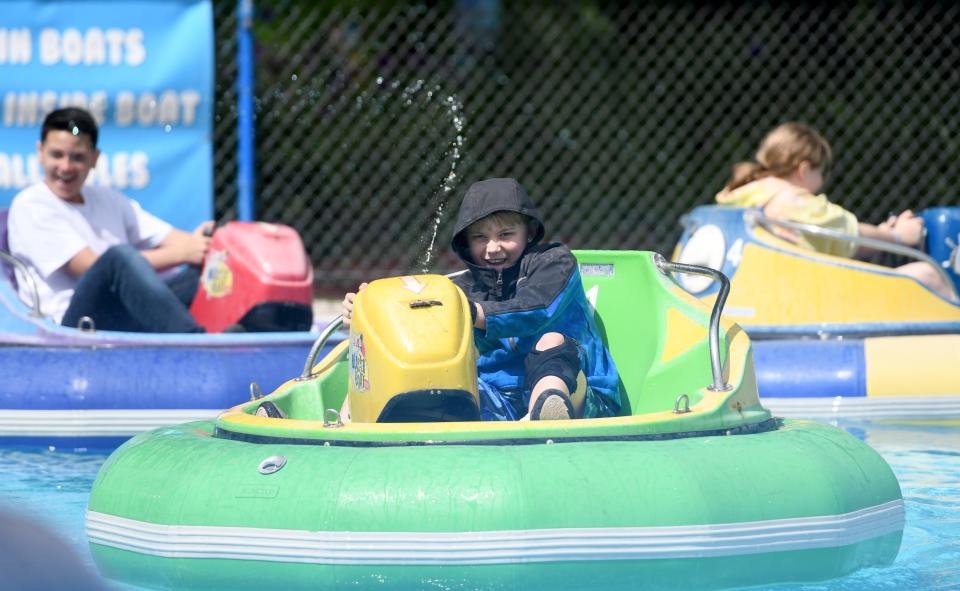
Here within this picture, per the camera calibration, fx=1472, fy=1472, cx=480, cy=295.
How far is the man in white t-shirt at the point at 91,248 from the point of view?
5.91 m

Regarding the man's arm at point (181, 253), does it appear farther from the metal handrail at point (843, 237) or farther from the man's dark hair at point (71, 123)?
the metal handrail at point (843, 237)

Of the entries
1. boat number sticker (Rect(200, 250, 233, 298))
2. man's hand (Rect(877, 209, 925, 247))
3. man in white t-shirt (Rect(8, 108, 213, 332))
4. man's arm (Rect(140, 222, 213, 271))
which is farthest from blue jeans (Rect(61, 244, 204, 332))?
man's hand (Rect(877, 209, 925, 247))

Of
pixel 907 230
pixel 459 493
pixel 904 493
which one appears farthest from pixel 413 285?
pixel 907 230

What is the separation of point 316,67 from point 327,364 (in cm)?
451

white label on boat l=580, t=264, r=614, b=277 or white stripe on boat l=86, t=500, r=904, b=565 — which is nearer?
white stripe on boat l=86, t=500, r=904, b=565

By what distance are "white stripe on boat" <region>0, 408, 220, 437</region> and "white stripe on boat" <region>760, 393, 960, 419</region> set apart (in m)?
2.14

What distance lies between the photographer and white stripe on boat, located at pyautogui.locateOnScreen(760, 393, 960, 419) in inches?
221

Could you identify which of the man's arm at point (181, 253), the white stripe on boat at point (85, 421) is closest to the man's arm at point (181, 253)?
the man's arm at point (181, 253)

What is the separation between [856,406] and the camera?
221 inches

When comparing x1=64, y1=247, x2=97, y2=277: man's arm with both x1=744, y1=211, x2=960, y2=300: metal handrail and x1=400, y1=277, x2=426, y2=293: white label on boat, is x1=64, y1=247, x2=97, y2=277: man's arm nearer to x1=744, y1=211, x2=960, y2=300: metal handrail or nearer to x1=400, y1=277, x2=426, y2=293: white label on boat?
x1=400, y1=277, x2=426, y2=293: white label on boat

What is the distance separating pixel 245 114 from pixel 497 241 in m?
4.11

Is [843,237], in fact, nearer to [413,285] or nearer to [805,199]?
[805,199]

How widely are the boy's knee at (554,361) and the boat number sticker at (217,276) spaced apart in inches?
99.7

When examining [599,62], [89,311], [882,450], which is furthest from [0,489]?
[599,62]
